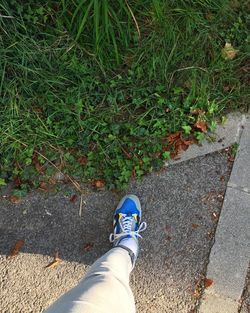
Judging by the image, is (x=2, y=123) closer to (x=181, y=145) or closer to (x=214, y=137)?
(x=181, y=145)

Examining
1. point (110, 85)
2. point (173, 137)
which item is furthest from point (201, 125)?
point (110, 85)

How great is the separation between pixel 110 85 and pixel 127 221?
2.99 ft

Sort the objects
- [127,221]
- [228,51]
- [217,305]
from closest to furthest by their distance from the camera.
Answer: [217,305]
[127,221]
[228,51]

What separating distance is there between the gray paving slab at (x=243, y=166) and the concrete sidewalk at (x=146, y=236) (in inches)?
0.8

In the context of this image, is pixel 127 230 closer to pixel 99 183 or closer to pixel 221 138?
pixel 99 183

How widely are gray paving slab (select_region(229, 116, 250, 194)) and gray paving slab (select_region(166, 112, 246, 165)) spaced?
43mm

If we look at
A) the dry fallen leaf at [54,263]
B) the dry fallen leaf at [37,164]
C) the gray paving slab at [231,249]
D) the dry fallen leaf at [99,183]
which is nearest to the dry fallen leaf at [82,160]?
the dry fallen leaf at [99,183]

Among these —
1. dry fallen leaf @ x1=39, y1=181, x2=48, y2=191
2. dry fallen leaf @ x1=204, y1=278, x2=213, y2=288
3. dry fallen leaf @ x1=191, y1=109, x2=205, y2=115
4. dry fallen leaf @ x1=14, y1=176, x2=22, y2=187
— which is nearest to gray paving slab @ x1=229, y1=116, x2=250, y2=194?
dry fallen leaf @ x1=191, y1=109, x2=205, y2=115

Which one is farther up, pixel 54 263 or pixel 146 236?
pixel 146 236

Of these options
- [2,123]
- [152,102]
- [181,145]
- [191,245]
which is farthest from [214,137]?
[2,123]

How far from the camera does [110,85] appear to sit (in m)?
2.99

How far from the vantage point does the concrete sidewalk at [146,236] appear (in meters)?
2.87

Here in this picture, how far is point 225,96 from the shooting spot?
9.81ft

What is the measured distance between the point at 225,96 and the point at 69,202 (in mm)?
1268
